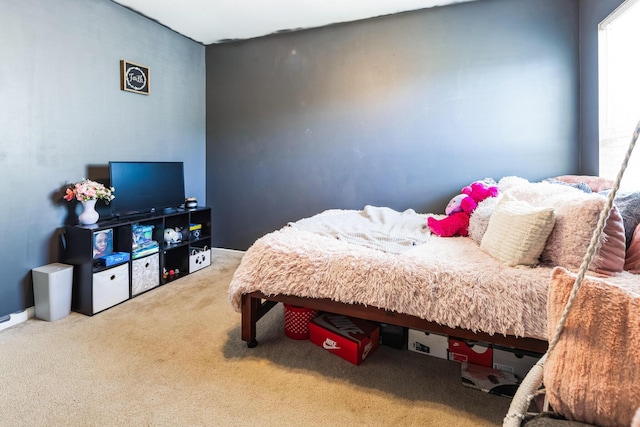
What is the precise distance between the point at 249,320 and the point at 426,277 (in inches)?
42.7

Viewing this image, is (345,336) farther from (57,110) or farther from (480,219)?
(57,110)

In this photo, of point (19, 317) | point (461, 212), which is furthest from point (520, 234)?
point (19, 317)

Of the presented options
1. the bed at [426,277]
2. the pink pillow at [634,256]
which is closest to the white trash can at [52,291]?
the bed at [426,277]

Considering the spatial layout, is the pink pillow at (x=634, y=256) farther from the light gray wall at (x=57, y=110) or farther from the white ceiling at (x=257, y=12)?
the light gray wall at (x=57, y=110)

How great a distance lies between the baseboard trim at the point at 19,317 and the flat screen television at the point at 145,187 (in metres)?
0.89

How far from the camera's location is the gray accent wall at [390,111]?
114 inches

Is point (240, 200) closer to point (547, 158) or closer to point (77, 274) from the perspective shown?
point (77, 274)

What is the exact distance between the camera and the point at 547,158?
2910mm

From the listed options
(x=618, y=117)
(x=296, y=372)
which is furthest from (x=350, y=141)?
(x=296, y=372)

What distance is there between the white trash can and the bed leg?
1.46m

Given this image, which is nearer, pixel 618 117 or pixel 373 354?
pixel 373 354

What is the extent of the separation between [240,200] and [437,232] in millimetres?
2478

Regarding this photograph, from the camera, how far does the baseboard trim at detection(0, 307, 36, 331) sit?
7.49ft

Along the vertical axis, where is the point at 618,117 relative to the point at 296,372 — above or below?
above
